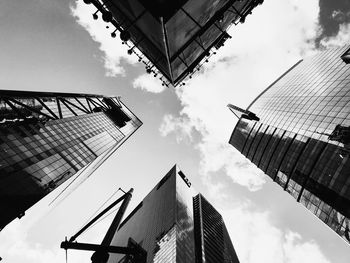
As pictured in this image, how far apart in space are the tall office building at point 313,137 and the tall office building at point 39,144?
49256mm

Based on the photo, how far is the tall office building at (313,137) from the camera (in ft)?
137

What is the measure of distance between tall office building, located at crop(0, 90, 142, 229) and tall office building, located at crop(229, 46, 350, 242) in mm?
49256

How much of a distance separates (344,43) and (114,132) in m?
73.7

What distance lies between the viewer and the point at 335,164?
42.8 metres

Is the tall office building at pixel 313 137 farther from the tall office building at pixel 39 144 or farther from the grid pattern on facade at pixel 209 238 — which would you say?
the tall office building at pixel 39 144

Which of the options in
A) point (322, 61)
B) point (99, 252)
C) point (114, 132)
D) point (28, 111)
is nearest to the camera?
point (99, 252)

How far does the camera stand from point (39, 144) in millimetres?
46094

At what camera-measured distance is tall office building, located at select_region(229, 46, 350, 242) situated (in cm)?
4162

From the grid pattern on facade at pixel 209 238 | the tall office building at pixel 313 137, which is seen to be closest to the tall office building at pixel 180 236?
the grid pattern on facade at pixel 209 238

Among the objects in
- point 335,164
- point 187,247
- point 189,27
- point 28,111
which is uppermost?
point 28,111

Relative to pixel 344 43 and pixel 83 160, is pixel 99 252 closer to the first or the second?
pixel 83 160

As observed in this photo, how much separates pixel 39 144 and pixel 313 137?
54837mm

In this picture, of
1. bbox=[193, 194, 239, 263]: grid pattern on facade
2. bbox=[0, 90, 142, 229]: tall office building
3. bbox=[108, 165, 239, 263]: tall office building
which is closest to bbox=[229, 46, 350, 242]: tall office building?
bbox=[108, 165, 239, 263]: tall office building

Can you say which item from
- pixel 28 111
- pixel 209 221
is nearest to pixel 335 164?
pixel 28 111
